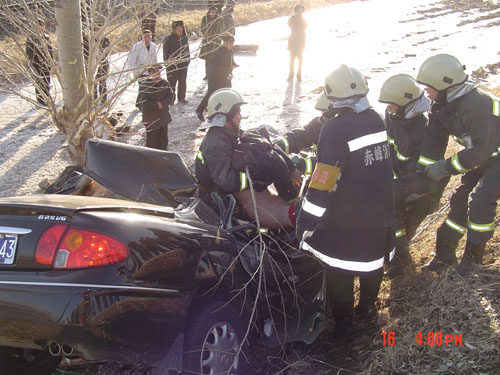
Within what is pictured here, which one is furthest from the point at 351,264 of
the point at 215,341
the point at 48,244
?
the point at 48,244

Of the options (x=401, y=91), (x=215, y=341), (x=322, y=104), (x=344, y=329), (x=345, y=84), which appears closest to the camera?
(x=215, y=341)

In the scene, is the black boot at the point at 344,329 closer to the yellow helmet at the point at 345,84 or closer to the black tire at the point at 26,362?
the yellow helmet at the point at 345,84

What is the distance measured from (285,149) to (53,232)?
2587 millimetres

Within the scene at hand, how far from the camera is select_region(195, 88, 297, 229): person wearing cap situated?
364 cm

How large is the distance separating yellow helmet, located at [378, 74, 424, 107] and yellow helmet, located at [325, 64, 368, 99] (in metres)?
1.10

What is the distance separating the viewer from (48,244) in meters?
2.32

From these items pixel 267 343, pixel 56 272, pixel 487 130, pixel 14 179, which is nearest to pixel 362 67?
pixel 14 179

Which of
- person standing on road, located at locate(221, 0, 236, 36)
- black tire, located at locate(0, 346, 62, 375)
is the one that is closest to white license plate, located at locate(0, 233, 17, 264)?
black tire, located at locate(0, 346, 62, 375)

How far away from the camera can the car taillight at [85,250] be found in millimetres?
2293

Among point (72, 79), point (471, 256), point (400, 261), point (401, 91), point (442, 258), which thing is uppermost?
point (72, 79)

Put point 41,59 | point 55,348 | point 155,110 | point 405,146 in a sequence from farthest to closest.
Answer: point 155,110 → point 41,59 → point 405,146 → point 55,348

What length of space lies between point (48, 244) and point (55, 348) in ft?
1.96

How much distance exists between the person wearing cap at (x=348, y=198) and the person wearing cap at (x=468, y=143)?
0.80 metres

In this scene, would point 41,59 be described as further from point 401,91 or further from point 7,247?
point 401,91
